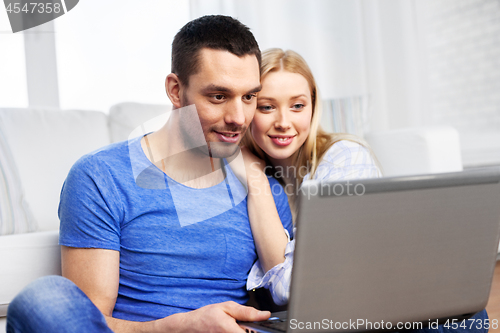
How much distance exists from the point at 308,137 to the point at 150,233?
56cm

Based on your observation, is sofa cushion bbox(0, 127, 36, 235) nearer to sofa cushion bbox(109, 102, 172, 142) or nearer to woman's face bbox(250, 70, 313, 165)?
sofa cushion bbox(109, 102, 172, 142)

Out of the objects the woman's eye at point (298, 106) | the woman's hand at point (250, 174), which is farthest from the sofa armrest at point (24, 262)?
the woman's eye at point (298, 106)

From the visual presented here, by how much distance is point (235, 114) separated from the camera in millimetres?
1065

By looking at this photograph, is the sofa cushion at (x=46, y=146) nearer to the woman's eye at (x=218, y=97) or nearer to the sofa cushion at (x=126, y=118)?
the sofa cushion at (x=126, y=118)

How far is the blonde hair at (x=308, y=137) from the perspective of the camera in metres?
1.29

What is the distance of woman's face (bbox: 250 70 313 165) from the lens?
1.25m

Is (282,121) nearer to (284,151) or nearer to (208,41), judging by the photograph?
(284,151)

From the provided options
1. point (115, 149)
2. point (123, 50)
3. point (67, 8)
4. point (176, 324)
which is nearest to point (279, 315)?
point (176, 324)

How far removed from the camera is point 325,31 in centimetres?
290

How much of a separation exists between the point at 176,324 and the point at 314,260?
0.39m

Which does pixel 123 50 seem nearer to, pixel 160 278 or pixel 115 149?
pixel 115 149

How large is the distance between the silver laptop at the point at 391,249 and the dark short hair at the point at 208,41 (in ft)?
1.98

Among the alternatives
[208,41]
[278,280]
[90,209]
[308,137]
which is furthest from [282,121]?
[90,209]

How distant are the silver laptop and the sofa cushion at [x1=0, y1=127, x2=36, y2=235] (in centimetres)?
111
